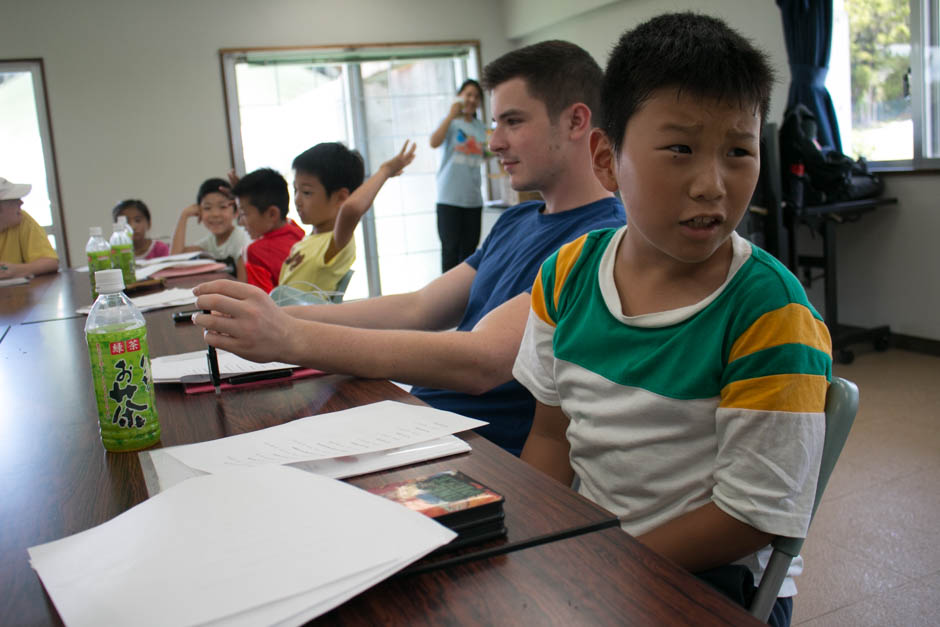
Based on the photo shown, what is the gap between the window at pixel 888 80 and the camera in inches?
144

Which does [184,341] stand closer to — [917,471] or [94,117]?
[917,471]

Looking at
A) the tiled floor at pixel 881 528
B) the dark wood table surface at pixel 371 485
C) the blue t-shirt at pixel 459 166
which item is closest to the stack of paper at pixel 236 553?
the dark wood table surface at pixel 371 485

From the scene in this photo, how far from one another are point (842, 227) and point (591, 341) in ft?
12.1

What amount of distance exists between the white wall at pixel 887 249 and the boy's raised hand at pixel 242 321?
2.74 meters

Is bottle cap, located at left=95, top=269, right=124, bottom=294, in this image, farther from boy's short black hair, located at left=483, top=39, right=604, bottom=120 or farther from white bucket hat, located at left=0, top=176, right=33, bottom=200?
white bucket hat, located at left=0, top=176, right=33, bottom=200

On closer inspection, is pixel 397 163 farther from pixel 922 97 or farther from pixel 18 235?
pixel 922 97

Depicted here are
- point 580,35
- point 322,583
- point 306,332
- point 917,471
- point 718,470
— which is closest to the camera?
point 322,583

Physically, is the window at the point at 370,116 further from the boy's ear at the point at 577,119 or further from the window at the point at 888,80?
the boy's ear at the point at 577,119

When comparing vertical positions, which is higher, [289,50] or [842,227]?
[289,50]

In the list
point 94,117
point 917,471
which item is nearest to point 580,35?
point 94,117

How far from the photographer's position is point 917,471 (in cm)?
236

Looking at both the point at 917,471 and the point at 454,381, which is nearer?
the point at 454,381

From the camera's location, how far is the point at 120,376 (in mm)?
879

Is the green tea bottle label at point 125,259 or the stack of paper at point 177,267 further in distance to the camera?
the stack of paper at point 177,267
